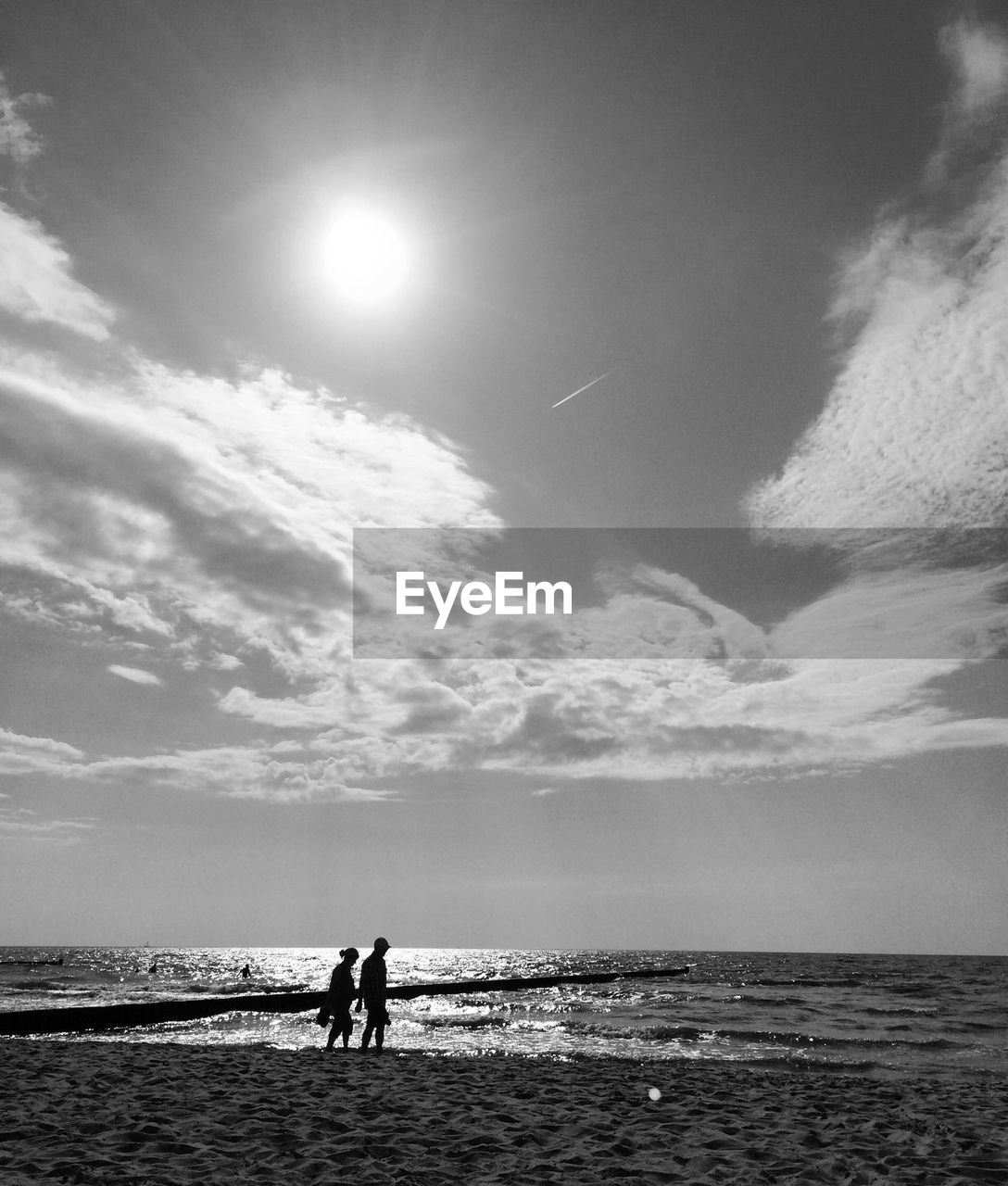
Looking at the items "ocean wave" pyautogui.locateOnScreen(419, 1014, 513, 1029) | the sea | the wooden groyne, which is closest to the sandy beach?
the sea

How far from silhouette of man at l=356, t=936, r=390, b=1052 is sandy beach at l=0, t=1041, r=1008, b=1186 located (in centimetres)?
165

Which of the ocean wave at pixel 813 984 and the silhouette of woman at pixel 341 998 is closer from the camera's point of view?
the silhouette of woman at pixel 341 998

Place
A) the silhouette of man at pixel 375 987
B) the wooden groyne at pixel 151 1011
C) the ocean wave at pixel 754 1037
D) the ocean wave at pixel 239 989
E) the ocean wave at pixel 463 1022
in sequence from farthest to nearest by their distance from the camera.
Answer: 1. the ocean wave at pixel 239 989
2. the ocean wave at pixel 463 1022
3. the ocean wave at pixel 754 1037
4. the wooden groyne at pixel 151 1011
5. the silhouette of man at pixel 375 987

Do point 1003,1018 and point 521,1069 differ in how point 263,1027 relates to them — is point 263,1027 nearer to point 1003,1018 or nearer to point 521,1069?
point 521,1069

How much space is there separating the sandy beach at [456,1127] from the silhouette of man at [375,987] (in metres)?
1.65

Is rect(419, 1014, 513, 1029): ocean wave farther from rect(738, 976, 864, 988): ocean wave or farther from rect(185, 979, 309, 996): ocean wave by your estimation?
rect(738, 976, 864, 988): ocean wave

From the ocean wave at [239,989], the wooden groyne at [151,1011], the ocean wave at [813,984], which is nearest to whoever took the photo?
the wooden groyne at [151,1011]

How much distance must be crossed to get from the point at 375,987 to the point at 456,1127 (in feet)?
21.3

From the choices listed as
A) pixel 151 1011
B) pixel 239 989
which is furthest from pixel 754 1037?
pixel 239 989

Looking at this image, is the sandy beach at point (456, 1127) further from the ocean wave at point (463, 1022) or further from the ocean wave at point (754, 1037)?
the ocean wave at point (463, 1022)

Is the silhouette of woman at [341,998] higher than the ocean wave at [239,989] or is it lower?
higher

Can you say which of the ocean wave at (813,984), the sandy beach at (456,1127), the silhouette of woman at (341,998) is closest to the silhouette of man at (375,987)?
the silhouette of woman at (341,998)

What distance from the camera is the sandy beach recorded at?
7082 mm

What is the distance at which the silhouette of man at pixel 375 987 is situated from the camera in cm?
→ 1448
